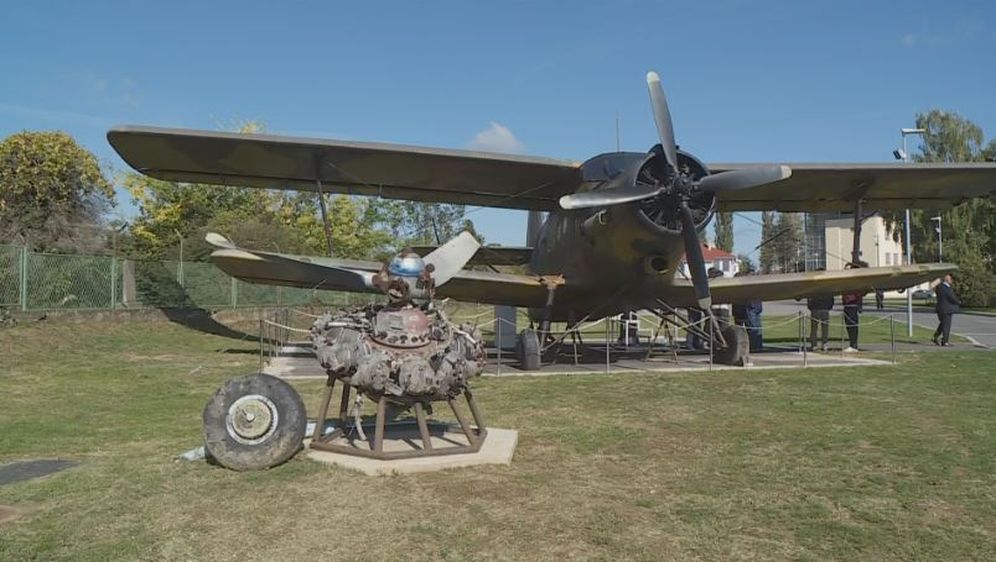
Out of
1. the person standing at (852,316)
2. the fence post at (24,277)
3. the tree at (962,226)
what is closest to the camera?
the fence post at (24,277)

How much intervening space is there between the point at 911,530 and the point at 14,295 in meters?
17.4

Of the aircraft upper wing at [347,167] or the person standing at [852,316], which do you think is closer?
the aircraft upper wing at [347,167]

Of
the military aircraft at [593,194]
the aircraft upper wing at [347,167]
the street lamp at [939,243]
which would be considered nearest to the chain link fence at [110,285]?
the aircraft upper wing at [347,167]

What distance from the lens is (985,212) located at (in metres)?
50.3

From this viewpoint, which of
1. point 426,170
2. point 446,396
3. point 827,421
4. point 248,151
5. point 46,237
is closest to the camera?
A: point 446,396

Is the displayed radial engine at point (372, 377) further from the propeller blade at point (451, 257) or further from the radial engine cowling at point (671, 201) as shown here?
the radial engine cowling at point (671, 201)

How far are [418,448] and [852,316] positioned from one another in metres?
13.9

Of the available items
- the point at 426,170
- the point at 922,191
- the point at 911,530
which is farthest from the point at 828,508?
the point at 922,191

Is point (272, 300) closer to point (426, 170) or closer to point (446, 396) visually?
point (426, 170)

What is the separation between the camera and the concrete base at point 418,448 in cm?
606

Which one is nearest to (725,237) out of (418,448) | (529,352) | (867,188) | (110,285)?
(867,188)

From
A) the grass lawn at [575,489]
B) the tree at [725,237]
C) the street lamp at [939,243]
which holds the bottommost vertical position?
the grass lawn at [575,489]

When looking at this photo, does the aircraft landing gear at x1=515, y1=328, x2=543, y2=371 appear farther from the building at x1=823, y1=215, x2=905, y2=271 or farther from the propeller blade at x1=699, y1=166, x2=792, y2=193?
the building at x1=823, y1=215, x2=905, y2=271

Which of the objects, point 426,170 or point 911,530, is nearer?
A: point 911,530
